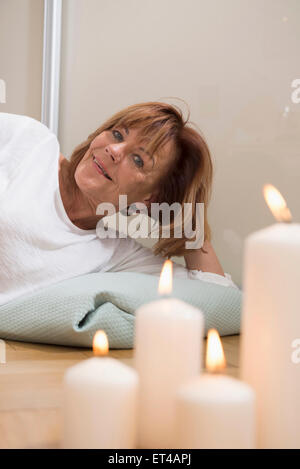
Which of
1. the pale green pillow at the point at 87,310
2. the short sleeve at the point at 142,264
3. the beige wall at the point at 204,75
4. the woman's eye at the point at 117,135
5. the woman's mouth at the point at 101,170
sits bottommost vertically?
the pale green pillow at the point at 87,310

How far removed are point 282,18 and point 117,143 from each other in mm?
587

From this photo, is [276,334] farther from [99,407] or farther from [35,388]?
[35,388]

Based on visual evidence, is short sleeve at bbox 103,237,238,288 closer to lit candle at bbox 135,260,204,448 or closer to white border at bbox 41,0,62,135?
white border at bbox 41,0,62,135

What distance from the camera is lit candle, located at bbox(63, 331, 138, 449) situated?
55 cm

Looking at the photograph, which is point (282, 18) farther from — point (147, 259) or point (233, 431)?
point (233, 431)

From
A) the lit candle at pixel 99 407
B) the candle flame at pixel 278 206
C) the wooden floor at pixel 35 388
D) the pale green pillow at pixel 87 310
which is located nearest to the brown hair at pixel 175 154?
the pale green pillow at pixel 87 310

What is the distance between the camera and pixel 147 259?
5.28ft

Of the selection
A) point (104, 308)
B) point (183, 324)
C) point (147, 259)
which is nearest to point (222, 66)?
point (147, 259)

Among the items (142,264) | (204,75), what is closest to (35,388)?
(142,264)

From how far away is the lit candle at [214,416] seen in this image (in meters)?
0.52

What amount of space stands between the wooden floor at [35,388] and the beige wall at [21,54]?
115 centimetres

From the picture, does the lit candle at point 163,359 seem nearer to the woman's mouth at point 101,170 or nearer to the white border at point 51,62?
the woman's mouth at point 101,170

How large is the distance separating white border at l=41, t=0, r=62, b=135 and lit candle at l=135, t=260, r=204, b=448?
5.32ft

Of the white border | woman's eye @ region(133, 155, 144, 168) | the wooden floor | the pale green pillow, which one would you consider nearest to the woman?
woman's eye @ region(133, 155, 144, 168)
